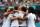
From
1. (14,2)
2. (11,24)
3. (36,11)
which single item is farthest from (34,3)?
(11,24)

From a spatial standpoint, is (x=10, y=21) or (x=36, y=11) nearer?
A: (x=10, y=21)

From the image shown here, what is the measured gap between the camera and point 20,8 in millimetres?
1661

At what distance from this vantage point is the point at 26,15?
62.1 inches

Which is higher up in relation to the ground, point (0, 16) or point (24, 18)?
point (24, 18)

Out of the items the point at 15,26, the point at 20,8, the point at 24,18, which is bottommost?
the point at 15,26

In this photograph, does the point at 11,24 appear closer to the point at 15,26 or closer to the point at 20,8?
the point at 15,26

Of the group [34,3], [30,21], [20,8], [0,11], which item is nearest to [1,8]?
[0,11]

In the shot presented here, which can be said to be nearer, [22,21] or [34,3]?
[22,21]

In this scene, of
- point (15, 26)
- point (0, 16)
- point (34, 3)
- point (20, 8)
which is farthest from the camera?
point (0, 16)

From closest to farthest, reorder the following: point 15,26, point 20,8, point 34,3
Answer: point 15,26, point 20,8, point 34,3

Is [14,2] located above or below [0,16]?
above

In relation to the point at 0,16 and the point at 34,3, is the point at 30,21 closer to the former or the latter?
the point at 34,3

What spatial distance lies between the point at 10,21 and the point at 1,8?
5.74 ft

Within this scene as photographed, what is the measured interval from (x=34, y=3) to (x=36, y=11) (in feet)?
0.83
